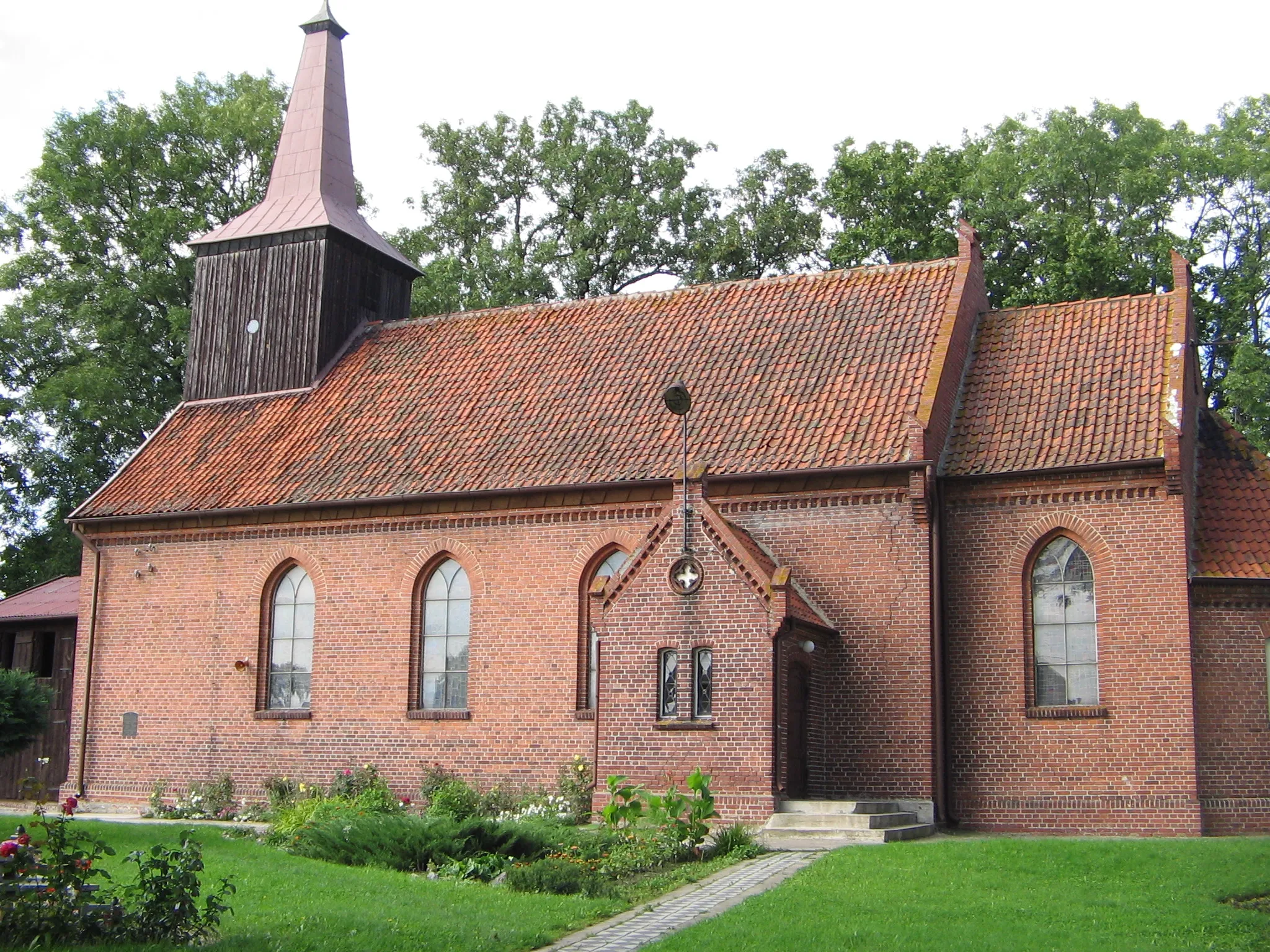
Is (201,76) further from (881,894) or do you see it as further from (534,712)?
(881,894)

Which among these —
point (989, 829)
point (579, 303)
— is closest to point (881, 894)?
point (989, 829)

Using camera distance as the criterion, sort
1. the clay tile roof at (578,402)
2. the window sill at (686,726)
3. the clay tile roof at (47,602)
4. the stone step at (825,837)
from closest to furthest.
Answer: the stone step at (825,837) < the window sill at (686,726) < the clay tile roof at (578,402) < the clay tile roof at (47,602)

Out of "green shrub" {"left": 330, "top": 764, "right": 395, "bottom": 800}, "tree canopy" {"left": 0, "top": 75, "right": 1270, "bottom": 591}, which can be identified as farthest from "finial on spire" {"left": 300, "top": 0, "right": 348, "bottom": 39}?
"green shrub" {"left": 330, "top": 764, "right": 395, "bottom": 800}

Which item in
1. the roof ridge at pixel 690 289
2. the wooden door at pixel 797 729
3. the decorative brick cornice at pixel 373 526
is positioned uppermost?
the roof ridge at pixel 690 289

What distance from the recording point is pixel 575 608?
2208 centimetres

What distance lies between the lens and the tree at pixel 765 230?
130ft

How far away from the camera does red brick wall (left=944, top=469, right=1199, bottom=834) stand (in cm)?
1900

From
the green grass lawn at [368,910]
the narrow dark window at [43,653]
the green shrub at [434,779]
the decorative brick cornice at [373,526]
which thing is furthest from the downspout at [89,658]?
the green grass lawn at [368,910]

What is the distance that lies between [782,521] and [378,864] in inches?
329

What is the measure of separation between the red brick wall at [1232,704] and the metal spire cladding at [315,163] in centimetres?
1784

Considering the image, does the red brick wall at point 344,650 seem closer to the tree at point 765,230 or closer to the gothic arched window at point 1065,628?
the gothic arched window at point 1065,628

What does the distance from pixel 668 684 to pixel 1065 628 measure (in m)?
5.59

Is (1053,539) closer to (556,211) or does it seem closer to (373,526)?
(373,526)

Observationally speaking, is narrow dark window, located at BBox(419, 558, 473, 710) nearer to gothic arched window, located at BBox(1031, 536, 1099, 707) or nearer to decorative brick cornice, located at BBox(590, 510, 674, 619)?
decorative brick cornice, located at BBox(590, 510, 674, 619)
